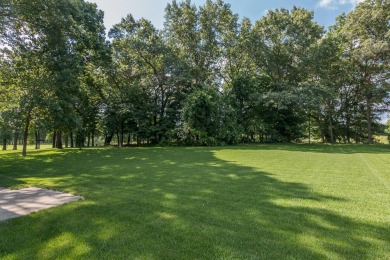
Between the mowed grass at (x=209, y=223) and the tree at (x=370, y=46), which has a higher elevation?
the tree at (x=370, y=46)

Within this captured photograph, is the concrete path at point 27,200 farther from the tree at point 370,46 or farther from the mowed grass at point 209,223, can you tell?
the tree at point 370,46

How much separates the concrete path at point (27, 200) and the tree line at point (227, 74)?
1037cm

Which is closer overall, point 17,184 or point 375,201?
point 375,201

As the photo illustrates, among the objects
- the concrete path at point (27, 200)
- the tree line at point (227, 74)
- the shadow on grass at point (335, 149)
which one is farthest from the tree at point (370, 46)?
the concrete path at point (27, 200)

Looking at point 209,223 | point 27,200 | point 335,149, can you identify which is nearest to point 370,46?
point 335,149

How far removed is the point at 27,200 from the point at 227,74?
24604 mm

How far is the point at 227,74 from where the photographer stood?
2641 cm

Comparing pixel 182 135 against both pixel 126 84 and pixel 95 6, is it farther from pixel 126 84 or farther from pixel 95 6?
pixel 95 6

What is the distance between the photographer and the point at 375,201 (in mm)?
3895

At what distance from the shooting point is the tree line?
18344mm

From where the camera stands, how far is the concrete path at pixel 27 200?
3.50m

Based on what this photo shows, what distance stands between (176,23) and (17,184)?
2121 centimetres

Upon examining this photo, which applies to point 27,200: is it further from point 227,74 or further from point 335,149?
point 227,74

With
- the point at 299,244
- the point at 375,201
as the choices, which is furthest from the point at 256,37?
the point at 299,244
